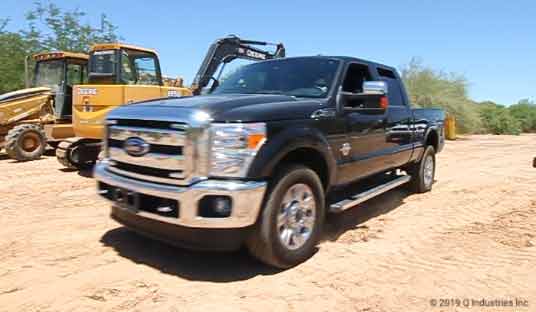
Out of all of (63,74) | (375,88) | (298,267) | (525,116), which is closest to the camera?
(298,267)

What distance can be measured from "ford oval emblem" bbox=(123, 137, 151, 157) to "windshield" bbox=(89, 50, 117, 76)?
600cm

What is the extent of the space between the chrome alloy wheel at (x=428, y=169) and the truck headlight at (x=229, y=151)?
4765 mm

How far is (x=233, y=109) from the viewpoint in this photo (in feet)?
11.2

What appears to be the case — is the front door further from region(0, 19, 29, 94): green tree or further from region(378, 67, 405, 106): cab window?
region(0, 19, 29, 94): green tree

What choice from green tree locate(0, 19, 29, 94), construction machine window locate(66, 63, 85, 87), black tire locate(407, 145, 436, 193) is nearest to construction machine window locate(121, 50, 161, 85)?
construction machine window locate(66, 63, 85, 87)

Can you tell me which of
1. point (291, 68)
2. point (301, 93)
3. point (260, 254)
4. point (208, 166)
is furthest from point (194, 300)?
point (291, 68)

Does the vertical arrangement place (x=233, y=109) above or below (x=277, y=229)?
above

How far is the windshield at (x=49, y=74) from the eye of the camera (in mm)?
11430

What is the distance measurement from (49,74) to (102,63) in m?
3.59

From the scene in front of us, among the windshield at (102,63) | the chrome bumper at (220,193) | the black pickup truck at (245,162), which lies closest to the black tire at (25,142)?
the windshield at (102,63)

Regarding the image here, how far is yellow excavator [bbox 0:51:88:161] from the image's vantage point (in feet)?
34.5

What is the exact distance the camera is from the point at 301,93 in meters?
4.48

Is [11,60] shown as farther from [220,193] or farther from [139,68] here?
[220,193]

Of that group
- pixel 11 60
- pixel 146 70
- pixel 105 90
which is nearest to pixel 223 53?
pixel 146 70
